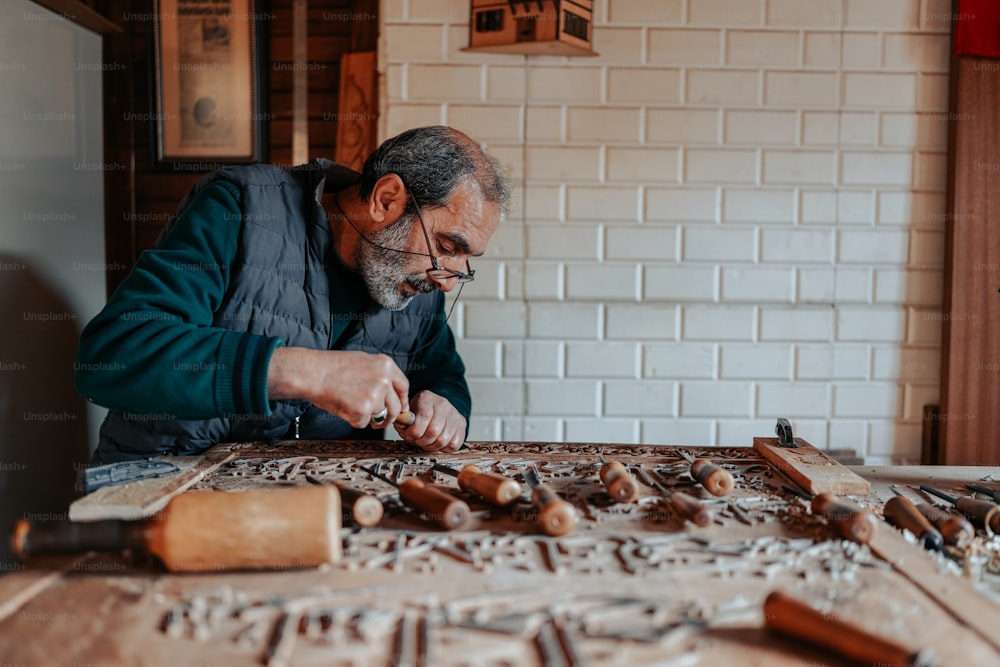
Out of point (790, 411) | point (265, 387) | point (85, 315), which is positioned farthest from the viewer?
point (790, 411)

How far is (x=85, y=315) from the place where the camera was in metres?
2.85

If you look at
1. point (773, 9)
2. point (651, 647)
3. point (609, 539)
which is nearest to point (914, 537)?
point (609, 539)

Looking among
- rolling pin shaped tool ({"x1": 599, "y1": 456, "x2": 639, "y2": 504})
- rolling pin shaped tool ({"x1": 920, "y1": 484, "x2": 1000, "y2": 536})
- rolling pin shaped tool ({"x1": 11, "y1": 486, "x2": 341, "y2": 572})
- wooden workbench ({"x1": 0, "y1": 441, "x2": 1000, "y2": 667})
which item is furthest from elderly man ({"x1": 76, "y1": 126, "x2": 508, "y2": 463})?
rolling pin shaped tool ({"x1": 920, "y1": 484, "x2": 1000, "y2": 536})

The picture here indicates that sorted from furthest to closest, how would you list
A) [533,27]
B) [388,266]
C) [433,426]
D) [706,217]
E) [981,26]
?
1. [706,217]
2. [981,26]
3. [533,27]
4. [388,266]
5. [433,426]

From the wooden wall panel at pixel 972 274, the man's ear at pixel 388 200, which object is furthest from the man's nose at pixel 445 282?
the wooden wall panel at pixel 972 274

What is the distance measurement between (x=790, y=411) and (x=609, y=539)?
2.03m

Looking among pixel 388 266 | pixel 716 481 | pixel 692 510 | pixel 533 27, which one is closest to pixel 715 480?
pixel 716 481

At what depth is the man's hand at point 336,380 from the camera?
5.20 feet

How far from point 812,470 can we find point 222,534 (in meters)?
1.28

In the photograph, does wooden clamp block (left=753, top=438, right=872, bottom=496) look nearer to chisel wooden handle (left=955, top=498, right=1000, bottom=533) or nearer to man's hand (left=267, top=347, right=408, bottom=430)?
chisel wooden handle (left=955, top=498, right=1000, bottom=533)

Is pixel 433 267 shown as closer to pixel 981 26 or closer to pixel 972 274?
pixel 972 274

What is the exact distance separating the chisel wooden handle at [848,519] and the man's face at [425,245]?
118 centimetres

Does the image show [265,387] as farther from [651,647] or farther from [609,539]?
[651,647]

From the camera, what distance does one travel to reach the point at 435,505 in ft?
4.39
